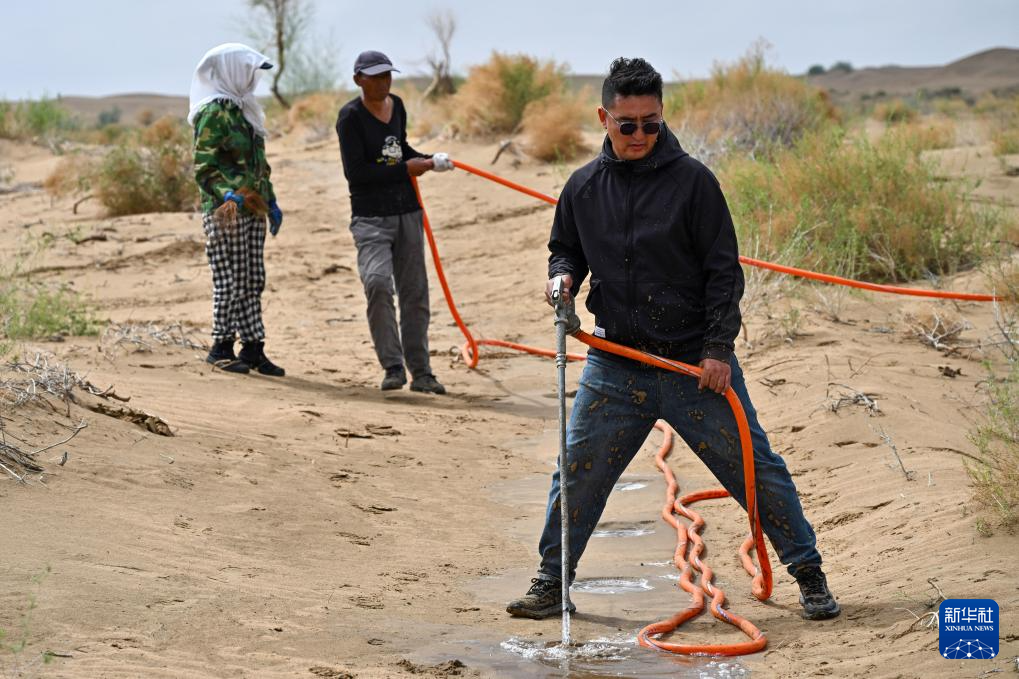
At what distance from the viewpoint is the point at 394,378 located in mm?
8914

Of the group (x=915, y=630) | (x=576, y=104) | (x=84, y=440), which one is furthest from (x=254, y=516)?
(x=576, y=104)

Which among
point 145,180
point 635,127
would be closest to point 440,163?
point 635,127

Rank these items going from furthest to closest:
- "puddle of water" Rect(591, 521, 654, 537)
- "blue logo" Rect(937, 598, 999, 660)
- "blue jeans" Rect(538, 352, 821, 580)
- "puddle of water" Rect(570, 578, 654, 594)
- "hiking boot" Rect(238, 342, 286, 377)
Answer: "hiking boot" Rect(238, 342, 286, 377), "puddle of water" Rect(591, 521, 654, 537), "puddle of water" Rect(570, 578, 654, 594), "blue jeans" Rect(538, 352, 821, 580), "blue logo" Rect(937, 598, 999, 660)

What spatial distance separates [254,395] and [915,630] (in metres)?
5.17

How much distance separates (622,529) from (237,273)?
3.85 m

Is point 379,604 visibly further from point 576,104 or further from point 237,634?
point 576,104

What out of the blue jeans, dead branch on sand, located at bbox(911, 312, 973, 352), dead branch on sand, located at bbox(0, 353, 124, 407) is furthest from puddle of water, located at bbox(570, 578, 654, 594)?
dead branch on sand, located at bbox(911, 312, 973, 352)

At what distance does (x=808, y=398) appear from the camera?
757cm

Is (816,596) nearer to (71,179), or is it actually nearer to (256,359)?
(256,359)

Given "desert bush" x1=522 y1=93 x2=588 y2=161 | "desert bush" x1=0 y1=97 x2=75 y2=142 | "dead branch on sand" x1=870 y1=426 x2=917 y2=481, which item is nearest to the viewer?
"dead branch on sand" x1=870 y1=426 x2=917 y2=481

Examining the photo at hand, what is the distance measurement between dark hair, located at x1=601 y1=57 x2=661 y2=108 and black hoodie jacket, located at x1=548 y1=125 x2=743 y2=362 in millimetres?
171

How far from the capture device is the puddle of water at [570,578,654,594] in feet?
A: 17.2

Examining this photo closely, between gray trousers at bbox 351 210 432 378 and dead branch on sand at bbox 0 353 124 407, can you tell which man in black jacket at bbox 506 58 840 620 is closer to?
dead branch on sand at bbox 0 353 124 407

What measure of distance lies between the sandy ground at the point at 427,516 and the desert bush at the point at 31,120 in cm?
1721
